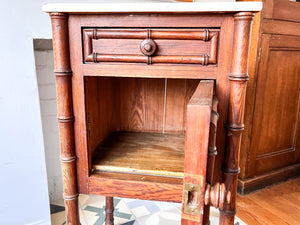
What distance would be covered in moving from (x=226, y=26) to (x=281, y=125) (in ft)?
4.43

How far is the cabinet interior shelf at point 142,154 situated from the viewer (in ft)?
2.61

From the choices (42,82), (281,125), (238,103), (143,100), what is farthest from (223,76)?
(281,125)

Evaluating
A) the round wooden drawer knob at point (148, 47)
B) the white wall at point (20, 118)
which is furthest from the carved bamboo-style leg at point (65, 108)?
the white wall at point (20, 118)

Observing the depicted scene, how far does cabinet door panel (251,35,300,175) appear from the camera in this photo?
1597 mm

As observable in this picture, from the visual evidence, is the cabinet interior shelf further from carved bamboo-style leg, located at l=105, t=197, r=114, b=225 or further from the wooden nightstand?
carved bamboo-style leg, located at l=105, t=197, r=114, b=225

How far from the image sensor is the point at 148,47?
69 cm

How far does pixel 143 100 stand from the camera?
3.84 ft

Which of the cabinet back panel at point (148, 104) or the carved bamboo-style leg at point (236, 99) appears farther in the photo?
the cabinet back panel at point (148, 104)

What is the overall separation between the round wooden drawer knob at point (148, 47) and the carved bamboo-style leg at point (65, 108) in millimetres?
221

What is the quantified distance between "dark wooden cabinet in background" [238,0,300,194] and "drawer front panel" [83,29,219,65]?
98cm

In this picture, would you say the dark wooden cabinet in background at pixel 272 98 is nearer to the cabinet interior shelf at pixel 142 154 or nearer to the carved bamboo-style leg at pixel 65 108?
the cabinet interior shelf at pixel 142 154

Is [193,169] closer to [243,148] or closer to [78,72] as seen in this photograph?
[78,72]

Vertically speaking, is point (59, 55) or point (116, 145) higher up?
point (59, 55)

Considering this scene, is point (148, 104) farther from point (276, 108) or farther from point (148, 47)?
point (276, 108)
